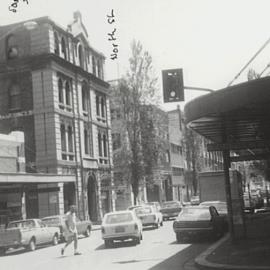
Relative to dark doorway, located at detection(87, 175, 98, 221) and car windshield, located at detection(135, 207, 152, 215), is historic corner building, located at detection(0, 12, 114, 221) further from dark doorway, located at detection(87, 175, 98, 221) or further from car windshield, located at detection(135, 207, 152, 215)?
car windshield, located at detection(135, 207, 152, 215)

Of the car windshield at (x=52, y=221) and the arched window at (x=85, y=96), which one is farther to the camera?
the arched window at (x=85, y=96)

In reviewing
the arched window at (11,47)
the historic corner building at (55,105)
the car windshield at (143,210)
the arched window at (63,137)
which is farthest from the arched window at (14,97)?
the car windshield at (143,210)

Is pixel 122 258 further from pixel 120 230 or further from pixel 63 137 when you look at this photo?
pixel 63 137

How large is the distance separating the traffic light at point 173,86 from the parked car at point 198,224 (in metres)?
6.54

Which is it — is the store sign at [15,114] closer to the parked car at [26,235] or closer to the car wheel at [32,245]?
the parked car at [26,235]

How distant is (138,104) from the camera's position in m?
44.5

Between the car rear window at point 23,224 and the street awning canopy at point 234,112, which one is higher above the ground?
the street awning canopy at point 234,112

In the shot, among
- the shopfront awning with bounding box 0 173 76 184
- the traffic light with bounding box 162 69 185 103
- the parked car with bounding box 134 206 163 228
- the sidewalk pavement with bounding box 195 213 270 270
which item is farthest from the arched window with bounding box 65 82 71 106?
the traffic light with bounding box 162 69 185 103

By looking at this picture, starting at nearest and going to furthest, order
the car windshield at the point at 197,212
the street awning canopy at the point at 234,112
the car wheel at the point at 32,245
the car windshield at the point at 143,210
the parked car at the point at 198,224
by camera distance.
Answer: the street awning canopy at the point at 234,112 → the parked car at the point at 198,224 → the car windshield at the point at 197,212 → the car wheel at the point at 32,245 → the car windshield at the point at 143,210

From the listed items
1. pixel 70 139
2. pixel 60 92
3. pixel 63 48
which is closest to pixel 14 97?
pixel 60 92

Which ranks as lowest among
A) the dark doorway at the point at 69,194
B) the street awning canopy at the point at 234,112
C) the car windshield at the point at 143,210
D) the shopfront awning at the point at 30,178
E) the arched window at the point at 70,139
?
the car windshield at the point at 143,210

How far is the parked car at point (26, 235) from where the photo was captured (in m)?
22.1

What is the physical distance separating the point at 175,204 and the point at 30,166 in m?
11.0

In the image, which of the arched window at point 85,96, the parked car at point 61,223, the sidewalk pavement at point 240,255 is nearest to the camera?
the sidewalk pavement at point 240,255
